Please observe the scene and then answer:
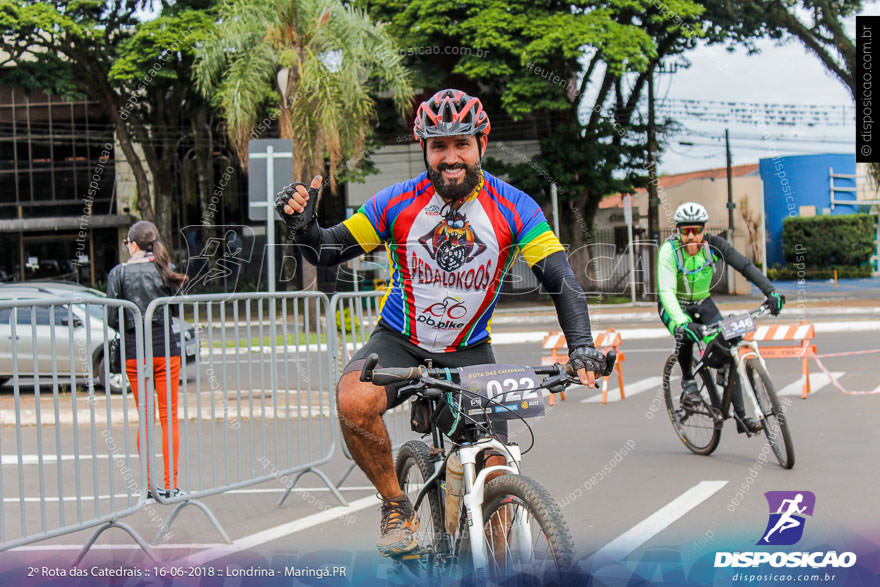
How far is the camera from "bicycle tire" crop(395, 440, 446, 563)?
12.6ft

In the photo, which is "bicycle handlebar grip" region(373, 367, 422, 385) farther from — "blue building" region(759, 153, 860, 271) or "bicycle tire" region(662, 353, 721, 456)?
"blue building" region(759, 153, 860, 271)

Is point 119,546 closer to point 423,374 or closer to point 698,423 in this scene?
point 423,374

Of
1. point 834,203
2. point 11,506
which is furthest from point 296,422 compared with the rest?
point 834,203

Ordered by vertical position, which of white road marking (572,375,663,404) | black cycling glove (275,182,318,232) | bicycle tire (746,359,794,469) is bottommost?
white road marking (572,375,663,404)

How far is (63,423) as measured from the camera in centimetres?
525

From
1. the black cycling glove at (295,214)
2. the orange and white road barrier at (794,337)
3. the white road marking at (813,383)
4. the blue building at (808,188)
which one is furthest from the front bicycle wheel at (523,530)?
the blue building at (808,188)

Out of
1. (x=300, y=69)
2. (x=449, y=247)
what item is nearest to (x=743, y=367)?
(x=449, y=247)

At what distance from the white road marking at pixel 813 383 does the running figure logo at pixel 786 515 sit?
478 centimetres

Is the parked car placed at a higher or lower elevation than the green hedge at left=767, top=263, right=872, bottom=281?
higher

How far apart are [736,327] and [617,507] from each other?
1.77 m

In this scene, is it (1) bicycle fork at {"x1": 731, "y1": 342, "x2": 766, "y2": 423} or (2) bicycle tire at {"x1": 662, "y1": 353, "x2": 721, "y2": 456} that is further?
(2) bicycle tire at {"x1": 662, "y1": 353, "x2": 721, "y2": 456}

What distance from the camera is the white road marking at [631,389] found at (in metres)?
11.1

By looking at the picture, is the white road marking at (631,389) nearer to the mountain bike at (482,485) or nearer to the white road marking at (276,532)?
the white road marking at (276,532)

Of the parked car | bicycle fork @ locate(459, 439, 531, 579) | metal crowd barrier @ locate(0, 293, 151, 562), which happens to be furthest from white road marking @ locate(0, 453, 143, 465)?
bicycle fork @ locate(459, 439, 531, 579)
